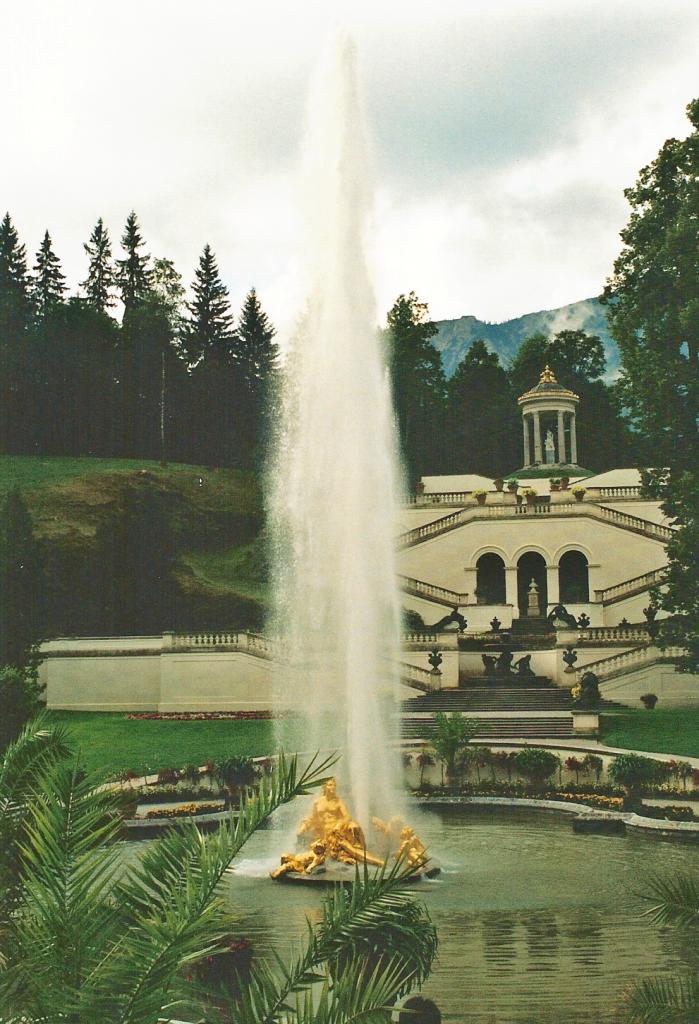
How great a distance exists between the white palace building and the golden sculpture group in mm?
14195

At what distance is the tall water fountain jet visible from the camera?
14703mm

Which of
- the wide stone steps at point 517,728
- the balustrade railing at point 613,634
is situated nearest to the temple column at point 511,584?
the balustrade railing at point 613,634

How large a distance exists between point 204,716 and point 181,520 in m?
18.3

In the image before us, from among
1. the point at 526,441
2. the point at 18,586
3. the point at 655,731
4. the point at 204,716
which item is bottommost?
the point at 655,731

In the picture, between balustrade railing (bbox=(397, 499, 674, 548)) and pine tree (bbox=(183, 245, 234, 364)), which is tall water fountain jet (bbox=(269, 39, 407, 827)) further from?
pine tree (bbox=(183, 245, 234, 364))

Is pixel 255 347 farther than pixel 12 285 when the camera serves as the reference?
Yes

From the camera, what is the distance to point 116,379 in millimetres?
63875

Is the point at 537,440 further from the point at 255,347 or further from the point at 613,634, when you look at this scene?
the point at 613,634

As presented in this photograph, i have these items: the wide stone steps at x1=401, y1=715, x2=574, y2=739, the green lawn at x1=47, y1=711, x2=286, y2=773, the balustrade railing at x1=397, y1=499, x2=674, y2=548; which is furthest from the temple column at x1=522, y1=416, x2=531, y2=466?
the green lawn at x1=47, y1=711, x2=286, y2=773

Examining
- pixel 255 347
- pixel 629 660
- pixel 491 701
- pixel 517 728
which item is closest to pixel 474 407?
pixel 255 347

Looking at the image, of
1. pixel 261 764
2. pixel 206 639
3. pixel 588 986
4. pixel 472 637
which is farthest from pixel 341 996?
pixel 472 637

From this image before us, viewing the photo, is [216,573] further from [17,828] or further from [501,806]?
[17,828]

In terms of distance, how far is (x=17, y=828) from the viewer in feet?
20.2

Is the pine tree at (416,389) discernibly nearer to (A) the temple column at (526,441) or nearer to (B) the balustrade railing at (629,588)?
(A) the temple column at (526,441)
